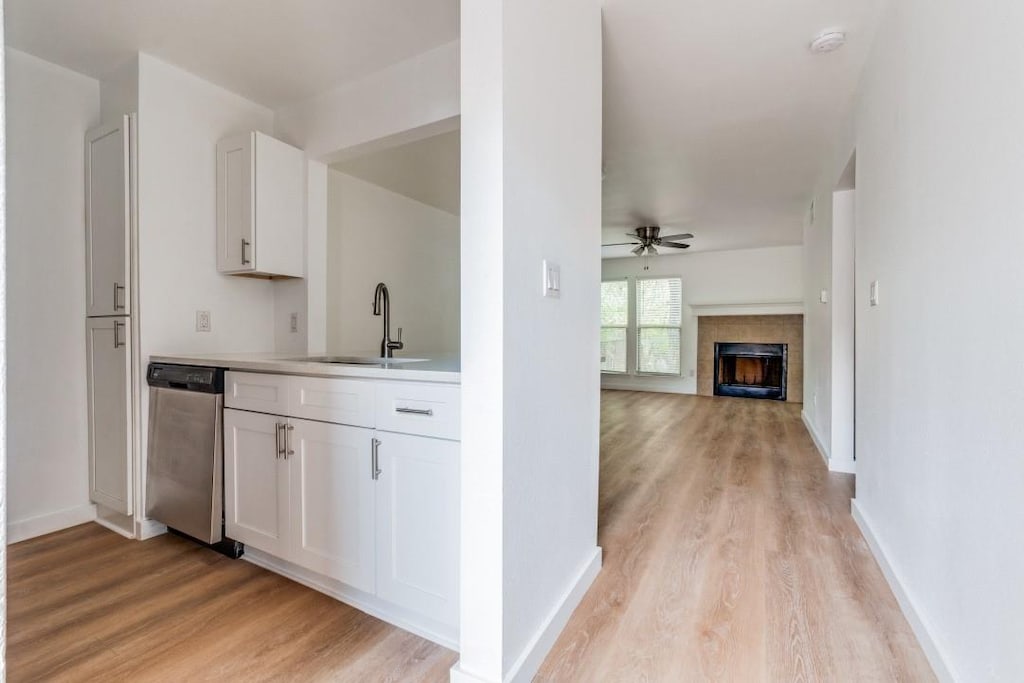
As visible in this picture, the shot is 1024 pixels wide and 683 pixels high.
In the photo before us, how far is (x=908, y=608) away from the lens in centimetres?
166

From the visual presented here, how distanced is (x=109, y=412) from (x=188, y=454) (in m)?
0.65

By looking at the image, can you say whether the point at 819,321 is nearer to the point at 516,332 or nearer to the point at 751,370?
the point at 751,370

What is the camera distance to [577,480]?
1.79 meters

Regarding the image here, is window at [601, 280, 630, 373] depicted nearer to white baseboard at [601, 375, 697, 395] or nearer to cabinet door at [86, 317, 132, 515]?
white baseboard at [601, 375, 697, 395]

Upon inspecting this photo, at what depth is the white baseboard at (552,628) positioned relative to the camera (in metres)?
1.34

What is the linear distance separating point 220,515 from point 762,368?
729 centimetres

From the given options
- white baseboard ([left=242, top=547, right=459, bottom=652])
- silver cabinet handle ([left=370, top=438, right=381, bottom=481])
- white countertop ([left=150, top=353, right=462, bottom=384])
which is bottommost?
white baseboard ([left=242, top=547, right=459, bottom=652])

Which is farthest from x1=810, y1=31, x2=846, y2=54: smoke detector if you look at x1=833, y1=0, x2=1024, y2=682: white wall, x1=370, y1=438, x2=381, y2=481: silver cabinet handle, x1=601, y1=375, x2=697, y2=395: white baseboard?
x1=601, y1=375, x2=697, y2=395: white baseboard

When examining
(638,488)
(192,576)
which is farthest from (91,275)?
(638,488)

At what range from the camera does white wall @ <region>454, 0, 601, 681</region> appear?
4.06 feet

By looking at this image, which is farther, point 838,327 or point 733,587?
point 838,327

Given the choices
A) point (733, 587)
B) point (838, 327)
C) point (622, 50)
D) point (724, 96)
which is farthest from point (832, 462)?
point (622, 50)

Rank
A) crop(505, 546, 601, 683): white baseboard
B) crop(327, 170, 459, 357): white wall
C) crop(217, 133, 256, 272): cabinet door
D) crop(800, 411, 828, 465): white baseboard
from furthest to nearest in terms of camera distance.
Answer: crop(800, 411, 828, 465): white baseboard → crop(327, 170, 459, 357): white wall → crop(217, 133, 256, 272): cabinet door → crop(505, 546, 601, 683): white baseboard

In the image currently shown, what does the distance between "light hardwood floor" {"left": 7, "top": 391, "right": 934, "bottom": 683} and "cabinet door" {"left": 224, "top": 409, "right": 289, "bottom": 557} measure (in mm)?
171
